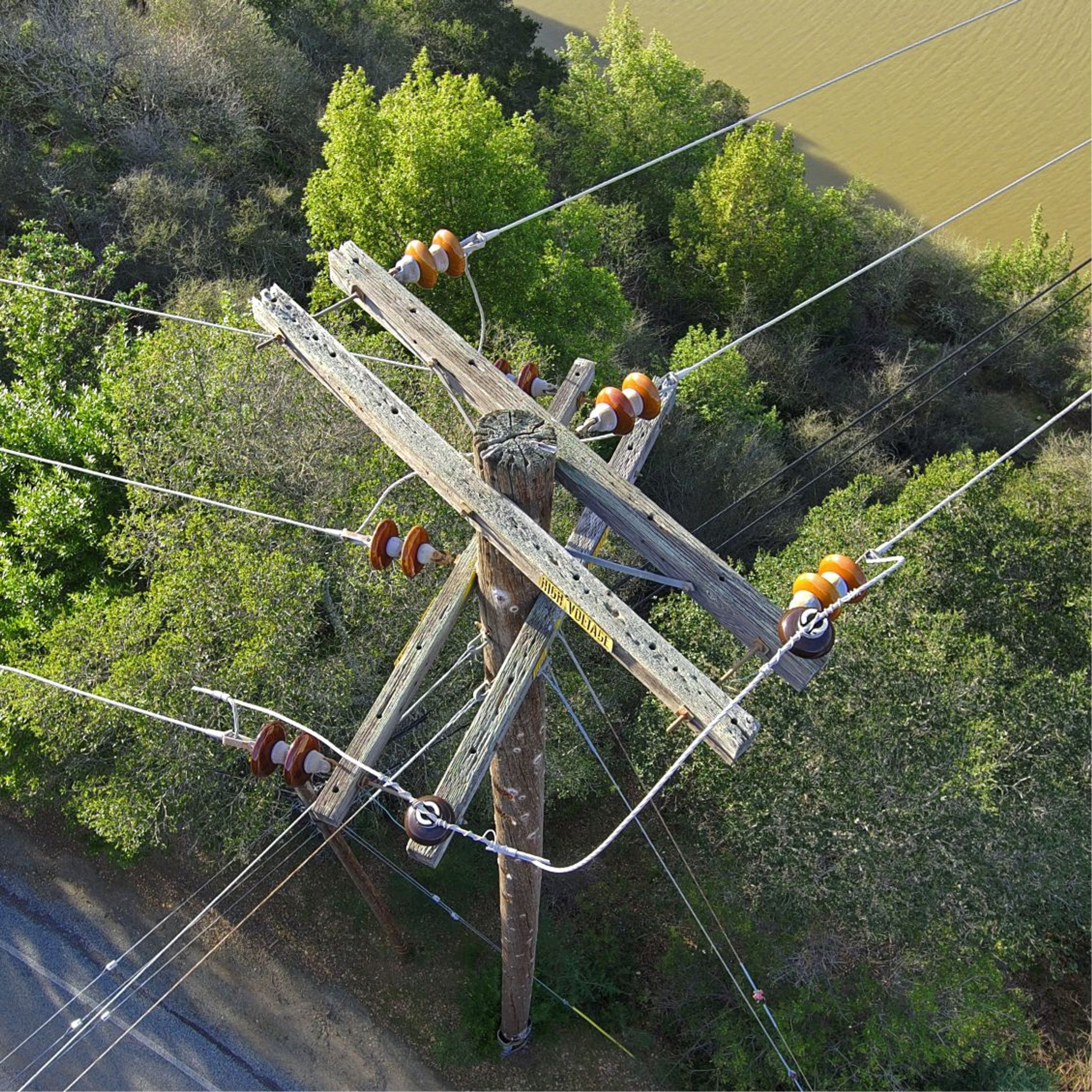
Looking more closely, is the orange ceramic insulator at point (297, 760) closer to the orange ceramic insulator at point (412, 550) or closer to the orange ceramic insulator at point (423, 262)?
the orange ceramic insulator at point (412, 550)

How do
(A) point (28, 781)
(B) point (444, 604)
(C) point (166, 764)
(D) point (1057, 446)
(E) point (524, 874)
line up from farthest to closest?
1. (D) point (1057, 446)
2. (A) point (28, 781)
3. (C) point (166, 764)
4. (E) point (524, 874)
5. (B) point (444, 604)

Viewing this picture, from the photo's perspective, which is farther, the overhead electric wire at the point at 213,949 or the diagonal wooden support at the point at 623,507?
the overhead electric wire at the point at 213,949

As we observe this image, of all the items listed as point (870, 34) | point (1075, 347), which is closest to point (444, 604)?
point (1075, 347)

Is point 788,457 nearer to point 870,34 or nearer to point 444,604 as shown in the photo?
point 444,604

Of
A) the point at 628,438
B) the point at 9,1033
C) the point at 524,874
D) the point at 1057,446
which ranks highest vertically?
the point at 1057,446

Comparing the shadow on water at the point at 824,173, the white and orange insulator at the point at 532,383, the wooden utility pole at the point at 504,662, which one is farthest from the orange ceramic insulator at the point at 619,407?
the shadow on water at the point at 824,173

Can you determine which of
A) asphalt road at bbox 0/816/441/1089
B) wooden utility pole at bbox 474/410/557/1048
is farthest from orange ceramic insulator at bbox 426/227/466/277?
asphalt road at bbox 0/816/441/1089
